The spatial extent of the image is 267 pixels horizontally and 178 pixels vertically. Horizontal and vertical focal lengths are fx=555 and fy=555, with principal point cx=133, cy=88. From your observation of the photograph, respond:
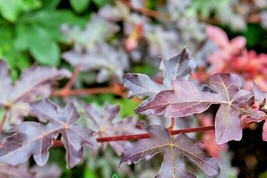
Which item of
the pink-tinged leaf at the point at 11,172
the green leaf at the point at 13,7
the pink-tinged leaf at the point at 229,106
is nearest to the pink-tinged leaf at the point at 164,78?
the pink-tinged leaf at the point at 229,106

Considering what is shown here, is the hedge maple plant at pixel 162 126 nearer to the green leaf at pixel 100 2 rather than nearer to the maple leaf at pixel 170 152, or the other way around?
the maple leaf at pixel 170 152

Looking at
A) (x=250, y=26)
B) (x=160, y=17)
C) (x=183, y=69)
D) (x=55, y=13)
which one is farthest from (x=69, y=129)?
(x=250, y=26)

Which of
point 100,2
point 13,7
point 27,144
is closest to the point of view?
point 27,144

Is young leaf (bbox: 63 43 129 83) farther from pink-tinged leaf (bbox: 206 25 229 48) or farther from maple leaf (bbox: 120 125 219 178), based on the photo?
maple leaf (bbox: 120 125 219 178)

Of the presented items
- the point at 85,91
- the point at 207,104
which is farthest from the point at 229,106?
the point at 85,91

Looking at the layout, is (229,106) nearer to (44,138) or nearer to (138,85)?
(138,85)

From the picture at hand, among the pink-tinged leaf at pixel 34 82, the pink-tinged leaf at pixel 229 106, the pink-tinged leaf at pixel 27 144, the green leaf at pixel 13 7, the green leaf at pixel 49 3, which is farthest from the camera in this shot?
the green leaf at pixel 49 3
